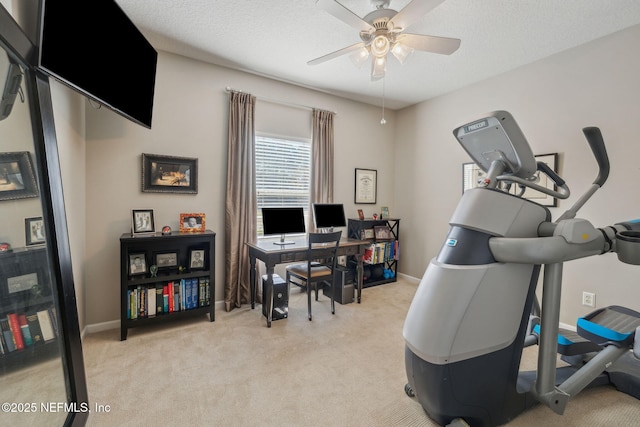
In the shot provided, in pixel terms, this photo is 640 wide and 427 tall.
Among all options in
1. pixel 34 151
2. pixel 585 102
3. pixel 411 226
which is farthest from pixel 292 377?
pixel 585 102

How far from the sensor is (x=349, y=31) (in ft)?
7.69

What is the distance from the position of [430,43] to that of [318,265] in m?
2.32

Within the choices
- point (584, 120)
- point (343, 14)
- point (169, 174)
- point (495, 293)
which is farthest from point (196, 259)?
point (584, 120)

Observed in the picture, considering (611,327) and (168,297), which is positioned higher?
(611,327)

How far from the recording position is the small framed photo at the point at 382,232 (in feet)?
13.0

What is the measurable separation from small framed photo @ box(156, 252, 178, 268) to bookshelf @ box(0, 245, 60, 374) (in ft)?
4.47

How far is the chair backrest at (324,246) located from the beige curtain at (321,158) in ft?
2.18

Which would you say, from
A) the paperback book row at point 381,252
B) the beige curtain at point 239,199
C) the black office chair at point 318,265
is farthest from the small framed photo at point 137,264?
the paperback book row at point 381,252

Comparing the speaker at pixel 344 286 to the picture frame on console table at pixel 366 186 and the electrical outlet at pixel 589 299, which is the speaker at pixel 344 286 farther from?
the electrical outlet at pixel 589 299

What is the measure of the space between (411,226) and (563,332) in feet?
7.95

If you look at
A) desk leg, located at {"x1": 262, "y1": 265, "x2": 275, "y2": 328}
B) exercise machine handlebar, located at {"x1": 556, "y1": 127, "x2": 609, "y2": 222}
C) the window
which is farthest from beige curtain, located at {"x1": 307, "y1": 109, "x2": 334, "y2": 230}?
exercise machine handlebar, located at {"x1": 556, "y1": 127, "x2": 609, "y2": 222}

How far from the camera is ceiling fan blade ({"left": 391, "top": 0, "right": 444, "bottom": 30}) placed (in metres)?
1.60

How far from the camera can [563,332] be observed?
1.91m

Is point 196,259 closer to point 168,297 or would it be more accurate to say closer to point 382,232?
point 168,297
